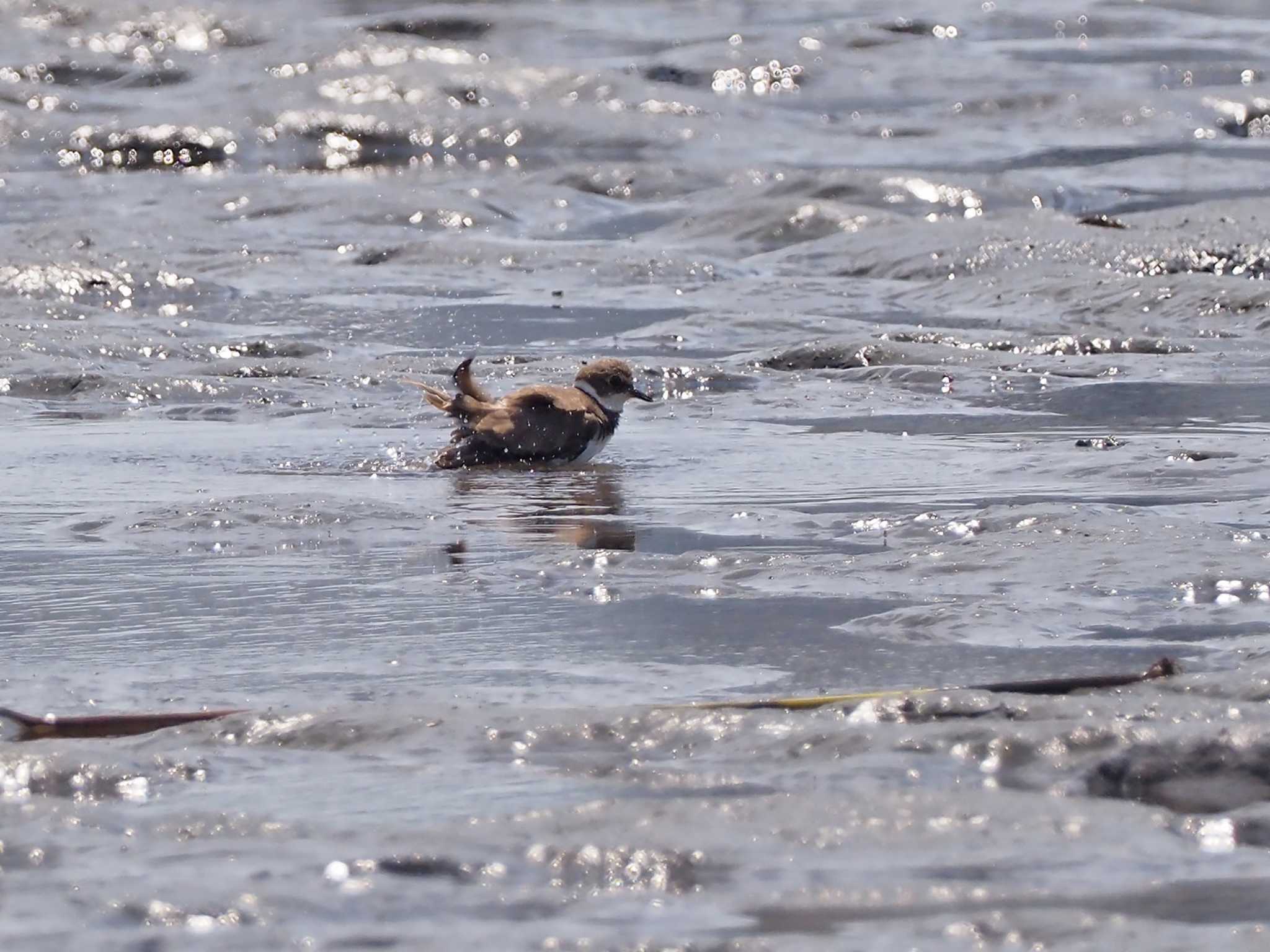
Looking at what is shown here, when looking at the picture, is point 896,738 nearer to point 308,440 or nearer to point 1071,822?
point 1071,822

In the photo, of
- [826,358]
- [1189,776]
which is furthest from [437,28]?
[1189,776]

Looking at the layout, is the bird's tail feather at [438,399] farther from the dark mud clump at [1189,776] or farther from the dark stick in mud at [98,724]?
the dark mud clump at [1189,776]

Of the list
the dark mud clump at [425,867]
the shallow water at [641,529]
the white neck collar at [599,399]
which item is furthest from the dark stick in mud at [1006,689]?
the white neck collar at [599,399]

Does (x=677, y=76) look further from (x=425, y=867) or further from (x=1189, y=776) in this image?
(x=425, y=867)

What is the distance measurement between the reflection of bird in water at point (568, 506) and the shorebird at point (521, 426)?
8cm

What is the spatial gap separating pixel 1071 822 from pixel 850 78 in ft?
52.0

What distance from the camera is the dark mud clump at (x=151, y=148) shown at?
15688 millimetres

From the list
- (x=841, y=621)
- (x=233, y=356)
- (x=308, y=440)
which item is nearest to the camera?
(x=841, y=621)

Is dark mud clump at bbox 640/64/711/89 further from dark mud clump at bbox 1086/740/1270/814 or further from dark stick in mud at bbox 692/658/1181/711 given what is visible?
dark mud clump at bbox 1086/740/1270/814

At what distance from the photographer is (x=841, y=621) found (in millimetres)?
4281

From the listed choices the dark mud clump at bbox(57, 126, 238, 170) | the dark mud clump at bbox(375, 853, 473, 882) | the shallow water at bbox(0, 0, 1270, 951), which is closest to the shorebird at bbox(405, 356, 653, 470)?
the shallow water at bbox(0, 0, 1270, 951)

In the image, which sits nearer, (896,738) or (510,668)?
(896,738)

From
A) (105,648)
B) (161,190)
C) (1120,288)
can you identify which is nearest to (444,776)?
(105,648)

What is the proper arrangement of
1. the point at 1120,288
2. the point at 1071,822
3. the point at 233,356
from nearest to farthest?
the point at 1071,822 < the point at 233,356 < the point at 1120,288
